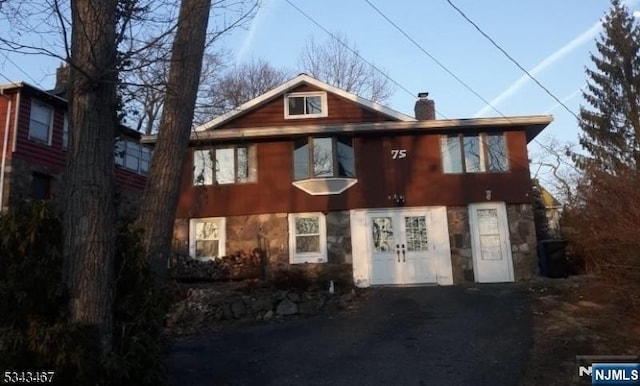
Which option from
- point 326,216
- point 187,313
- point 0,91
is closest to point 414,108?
point 326,216

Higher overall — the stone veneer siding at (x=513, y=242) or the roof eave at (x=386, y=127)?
the roof eave at (x=386, y=127)

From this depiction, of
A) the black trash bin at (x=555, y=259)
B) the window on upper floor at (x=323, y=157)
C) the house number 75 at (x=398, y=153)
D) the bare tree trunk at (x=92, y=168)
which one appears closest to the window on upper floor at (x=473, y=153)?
the house number 75 at (x=398, y=153)

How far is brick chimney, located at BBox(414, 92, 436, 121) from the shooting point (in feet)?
61.4

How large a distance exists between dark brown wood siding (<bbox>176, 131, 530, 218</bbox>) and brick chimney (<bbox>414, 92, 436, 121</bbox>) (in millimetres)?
2497

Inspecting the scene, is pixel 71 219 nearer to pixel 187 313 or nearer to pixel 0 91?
pixel 187 313

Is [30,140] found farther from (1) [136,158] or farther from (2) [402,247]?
(2) [402,247]

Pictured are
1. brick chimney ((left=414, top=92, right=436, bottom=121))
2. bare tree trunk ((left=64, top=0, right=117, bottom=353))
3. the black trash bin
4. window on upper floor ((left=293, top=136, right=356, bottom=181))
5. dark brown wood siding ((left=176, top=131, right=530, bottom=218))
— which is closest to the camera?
bare tree trunk ((left=64, top=0, right=117, bottom=353))

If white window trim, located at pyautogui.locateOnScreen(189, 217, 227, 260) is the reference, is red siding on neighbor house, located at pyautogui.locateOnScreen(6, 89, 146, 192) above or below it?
above

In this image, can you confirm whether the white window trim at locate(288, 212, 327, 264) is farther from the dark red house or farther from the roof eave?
the dark red house

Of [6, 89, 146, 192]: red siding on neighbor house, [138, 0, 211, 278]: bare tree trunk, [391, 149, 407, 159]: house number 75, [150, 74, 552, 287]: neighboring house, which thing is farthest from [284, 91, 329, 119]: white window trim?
[138, 0, 211, 278]: bare tree trunk

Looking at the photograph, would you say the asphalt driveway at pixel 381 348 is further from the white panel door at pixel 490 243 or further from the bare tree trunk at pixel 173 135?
the white panel door at pixel 490 243

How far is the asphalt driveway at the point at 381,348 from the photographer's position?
7156 millimetres

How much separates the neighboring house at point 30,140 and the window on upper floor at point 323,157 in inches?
245

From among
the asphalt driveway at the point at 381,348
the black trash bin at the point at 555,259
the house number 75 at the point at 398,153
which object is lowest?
the asphalt driveway at the point at 381,348
